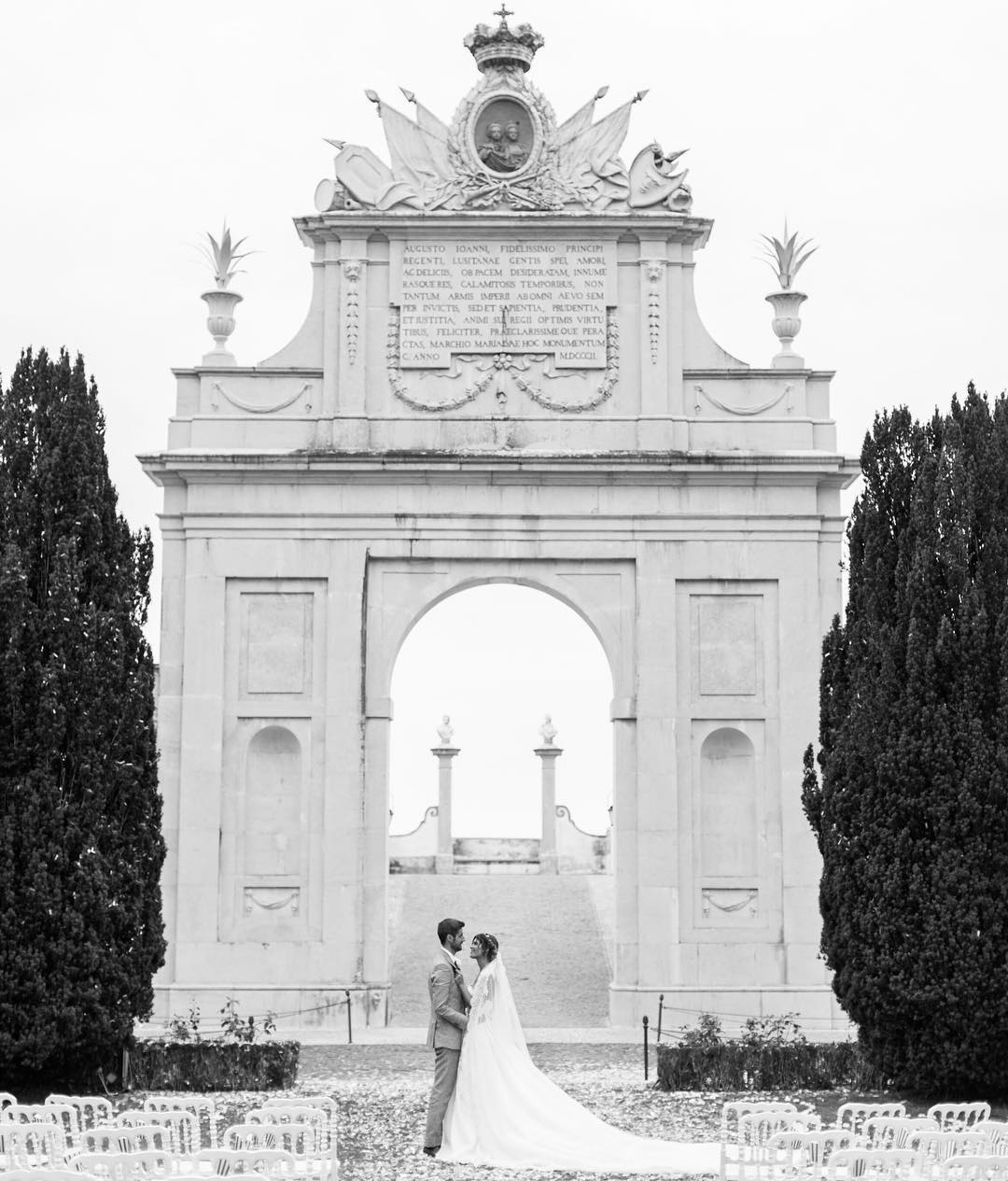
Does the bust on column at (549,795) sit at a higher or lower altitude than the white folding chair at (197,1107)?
higher

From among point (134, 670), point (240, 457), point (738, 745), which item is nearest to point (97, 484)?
point (134, 670)

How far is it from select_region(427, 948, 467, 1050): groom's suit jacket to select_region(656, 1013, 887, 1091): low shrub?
434 cm

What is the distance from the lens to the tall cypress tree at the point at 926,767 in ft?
59.6

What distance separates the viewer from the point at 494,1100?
50.6 feet

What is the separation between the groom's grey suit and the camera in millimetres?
15648

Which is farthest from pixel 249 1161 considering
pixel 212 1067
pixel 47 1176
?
pixel 212 1067

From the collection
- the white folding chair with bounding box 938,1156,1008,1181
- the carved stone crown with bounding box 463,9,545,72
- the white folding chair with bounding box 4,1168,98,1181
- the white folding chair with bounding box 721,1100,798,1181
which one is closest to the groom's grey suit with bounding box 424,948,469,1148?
the white folding chair with bounding box 721,1100,798,1181

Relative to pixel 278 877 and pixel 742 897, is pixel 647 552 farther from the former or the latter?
pixel 278 877

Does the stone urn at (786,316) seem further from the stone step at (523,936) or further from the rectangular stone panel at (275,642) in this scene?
the stone step at (523,936)

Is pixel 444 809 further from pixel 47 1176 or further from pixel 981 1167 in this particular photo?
pixel 47 1176

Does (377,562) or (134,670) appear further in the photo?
(377,562)

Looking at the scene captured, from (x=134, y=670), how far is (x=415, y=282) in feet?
30.6

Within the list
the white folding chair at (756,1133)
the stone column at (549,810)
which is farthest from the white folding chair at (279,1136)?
the stone column at (549,810)

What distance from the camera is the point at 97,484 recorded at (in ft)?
66.8
